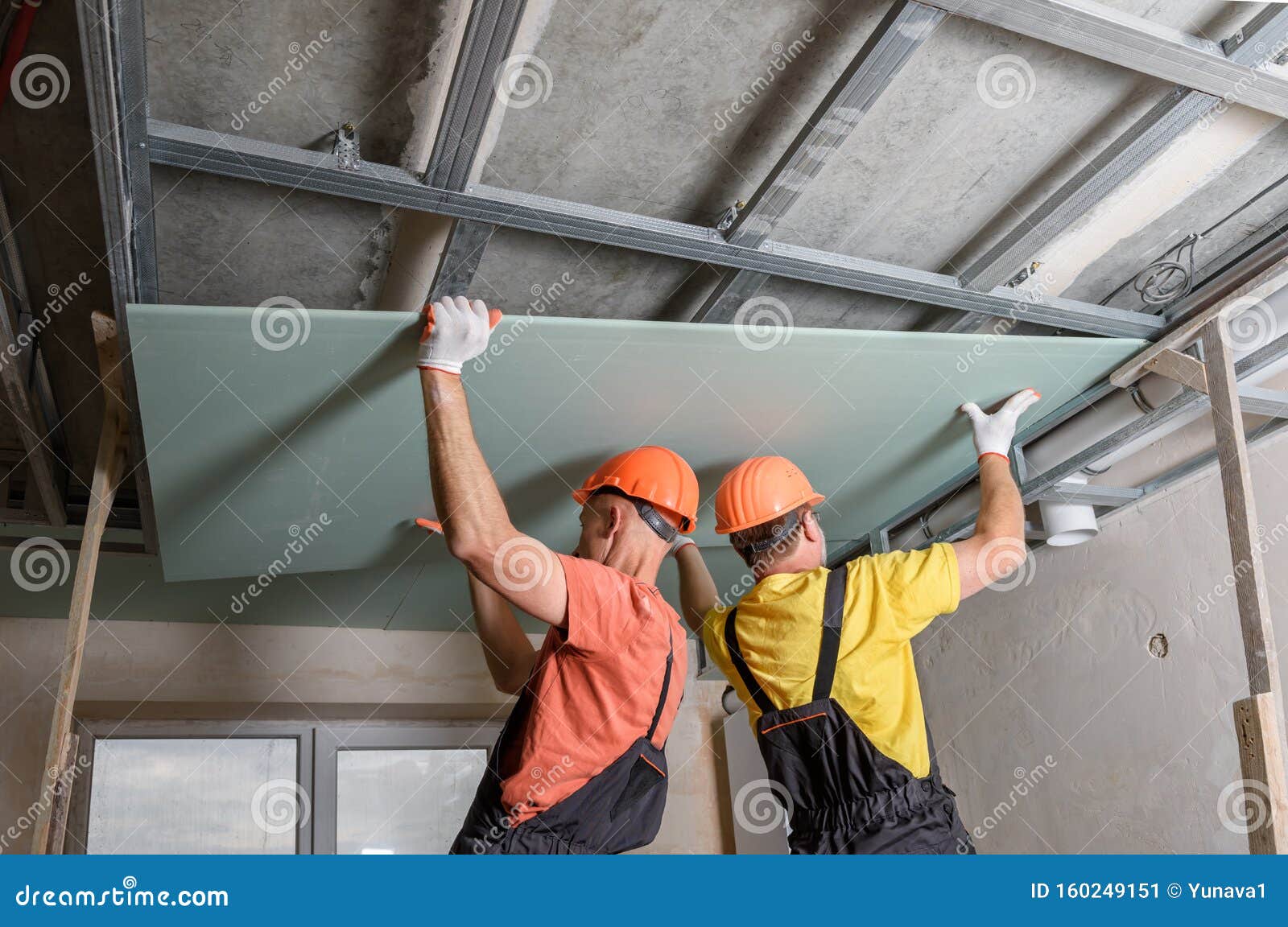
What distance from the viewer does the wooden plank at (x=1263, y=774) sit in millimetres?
2043

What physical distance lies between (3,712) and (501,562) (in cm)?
353

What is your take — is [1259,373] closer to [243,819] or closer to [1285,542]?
Answer: [1285,542]

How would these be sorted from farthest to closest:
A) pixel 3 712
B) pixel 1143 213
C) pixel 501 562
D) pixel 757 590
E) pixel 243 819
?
1. pixel 243 819
2. pixel 3 712
3. pixel 1143 213
4. pixel 757 590
5. pixel 501 562

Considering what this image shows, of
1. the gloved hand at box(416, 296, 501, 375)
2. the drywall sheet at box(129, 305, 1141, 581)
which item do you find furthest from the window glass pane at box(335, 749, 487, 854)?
the gloved hand at box(416, 296, 501, 375)

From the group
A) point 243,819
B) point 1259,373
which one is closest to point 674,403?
point 1259,373

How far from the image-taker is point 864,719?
91.3 inches

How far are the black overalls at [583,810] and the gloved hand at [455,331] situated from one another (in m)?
0.82

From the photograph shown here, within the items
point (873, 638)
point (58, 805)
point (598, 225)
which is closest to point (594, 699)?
point (873, 638)

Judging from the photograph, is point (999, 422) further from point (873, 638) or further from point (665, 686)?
point (665, 686)

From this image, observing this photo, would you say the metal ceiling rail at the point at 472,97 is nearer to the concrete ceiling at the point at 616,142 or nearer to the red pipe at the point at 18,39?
the concrete ceiling at the point at 616,142

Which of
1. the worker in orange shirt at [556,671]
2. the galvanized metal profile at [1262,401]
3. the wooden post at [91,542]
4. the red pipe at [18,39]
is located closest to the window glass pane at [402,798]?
the wooden post at [91,542]

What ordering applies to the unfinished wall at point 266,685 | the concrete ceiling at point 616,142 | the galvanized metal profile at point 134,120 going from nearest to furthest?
the galvanized metal profile at point 134,120 < the concrete ceiling at point 616,142 < the unfinished wall at point 266,685

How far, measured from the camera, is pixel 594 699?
2291 millimetres

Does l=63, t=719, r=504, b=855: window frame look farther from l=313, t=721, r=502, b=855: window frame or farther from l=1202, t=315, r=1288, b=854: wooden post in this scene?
l=1202, t=315, r=1288, b=854: wooden post
